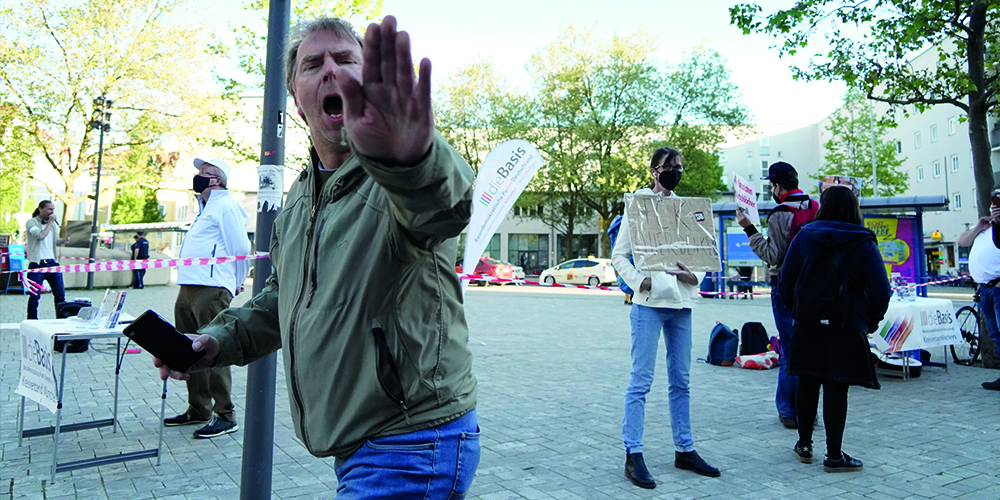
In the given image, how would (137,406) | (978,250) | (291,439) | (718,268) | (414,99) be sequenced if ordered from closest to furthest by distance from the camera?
(414,99), (718,268), (291,439), (137,406), (978,250)

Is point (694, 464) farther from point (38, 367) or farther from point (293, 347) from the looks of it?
point (38, 367)

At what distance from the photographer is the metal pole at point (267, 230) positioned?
3.35 m

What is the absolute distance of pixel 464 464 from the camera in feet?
5.44

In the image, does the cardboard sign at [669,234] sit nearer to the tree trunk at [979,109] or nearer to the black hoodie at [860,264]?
→ the black hoodie at [860,264]

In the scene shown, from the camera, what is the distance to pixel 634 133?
129 feet

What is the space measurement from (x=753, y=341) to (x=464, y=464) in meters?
8.64

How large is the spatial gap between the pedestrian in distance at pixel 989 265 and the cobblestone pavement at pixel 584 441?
0.65 metres

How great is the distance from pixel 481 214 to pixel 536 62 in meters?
34.5

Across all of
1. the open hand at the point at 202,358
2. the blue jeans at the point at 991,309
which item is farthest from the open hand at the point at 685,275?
the blue jeans at the point at 991,309

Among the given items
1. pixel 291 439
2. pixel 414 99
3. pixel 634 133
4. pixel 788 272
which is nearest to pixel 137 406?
pixel 291 439

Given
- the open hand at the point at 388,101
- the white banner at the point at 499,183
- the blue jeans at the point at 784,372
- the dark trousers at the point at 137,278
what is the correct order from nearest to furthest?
the open hand at the point at 388,101 → the blue jeans at the point at 784,372 → the white banner at the point at 499,183 → the dark trousers at the point at 137,278

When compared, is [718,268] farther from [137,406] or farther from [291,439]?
[137,406]

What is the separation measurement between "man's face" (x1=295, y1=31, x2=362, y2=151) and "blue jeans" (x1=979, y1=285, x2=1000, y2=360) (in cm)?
871

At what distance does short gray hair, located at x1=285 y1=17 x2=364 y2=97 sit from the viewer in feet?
5.94
